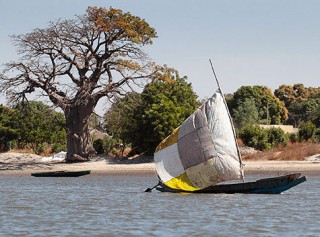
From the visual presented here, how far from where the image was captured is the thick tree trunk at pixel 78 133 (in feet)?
201

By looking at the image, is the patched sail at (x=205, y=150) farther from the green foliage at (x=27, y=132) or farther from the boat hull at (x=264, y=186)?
the green foliage at (x=27, y=132)

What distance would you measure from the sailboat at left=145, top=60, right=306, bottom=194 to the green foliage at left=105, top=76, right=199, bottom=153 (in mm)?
23321

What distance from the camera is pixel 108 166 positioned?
193 ft

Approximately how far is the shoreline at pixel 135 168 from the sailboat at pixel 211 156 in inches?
572

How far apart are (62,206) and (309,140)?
32.5m

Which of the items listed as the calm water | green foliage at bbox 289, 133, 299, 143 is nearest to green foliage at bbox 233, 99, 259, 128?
green foliage at bbox 289, 133, 299, 143

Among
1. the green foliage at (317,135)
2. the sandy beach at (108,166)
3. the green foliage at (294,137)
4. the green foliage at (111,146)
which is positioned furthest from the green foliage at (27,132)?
the green foliage at (317,135)

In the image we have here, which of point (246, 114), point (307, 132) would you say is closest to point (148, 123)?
point (307, 132)

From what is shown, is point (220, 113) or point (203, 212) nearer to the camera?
point (203, 212)

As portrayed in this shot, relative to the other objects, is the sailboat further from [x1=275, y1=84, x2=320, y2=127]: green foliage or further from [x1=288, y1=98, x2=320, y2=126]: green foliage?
[x1=275, y1=84, x2=320, y2=127]: green foliage

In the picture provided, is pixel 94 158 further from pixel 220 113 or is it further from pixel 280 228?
pixel 280 228

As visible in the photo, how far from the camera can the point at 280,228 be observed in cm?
2450

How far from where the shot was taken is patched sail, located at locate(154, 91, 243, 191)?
114 feet

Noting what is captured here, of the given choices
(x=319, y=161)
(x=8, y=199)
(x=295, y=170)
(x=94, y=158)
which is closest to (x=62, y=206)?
(x=8, y=199)
